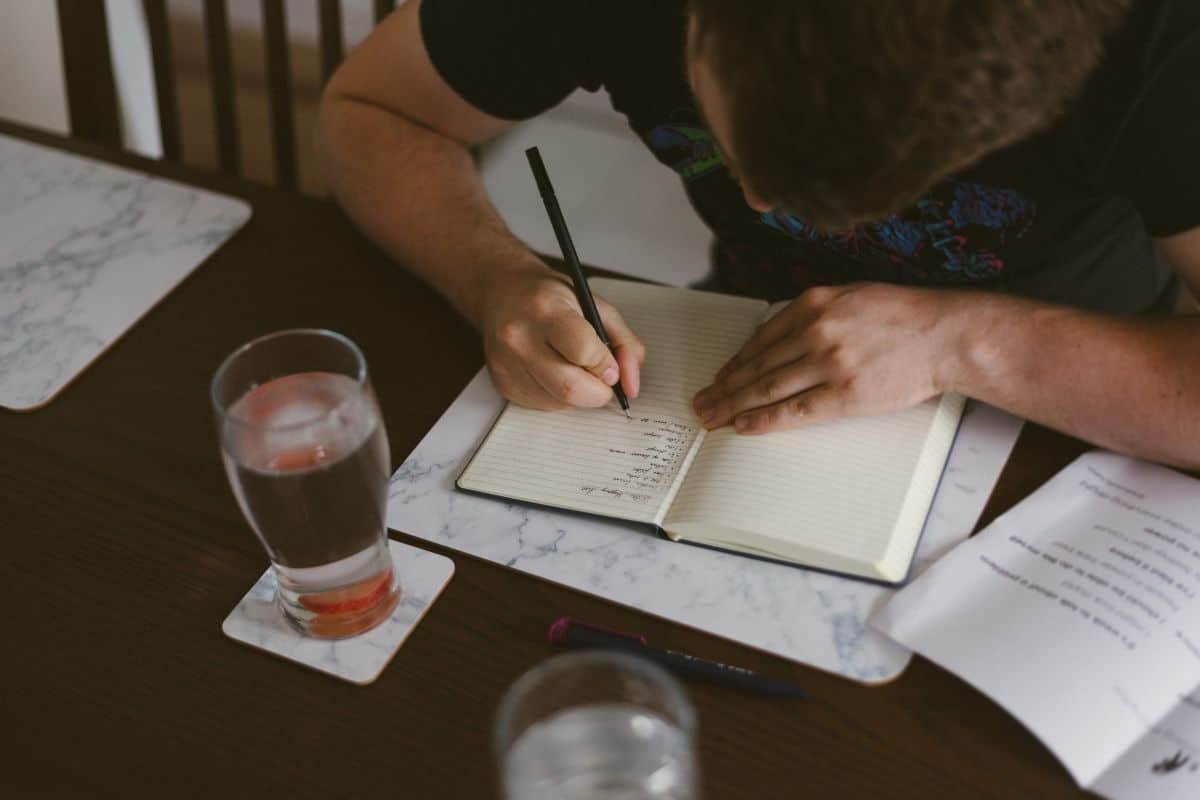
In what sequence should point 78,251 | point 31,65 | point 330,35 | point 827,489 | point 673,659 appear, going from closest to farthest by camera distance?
point 673,659 < point 827,489 < point 78,251 < point 330,35 < point 31,65

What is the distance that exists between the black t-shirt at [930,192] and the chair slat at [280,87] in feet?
1.02

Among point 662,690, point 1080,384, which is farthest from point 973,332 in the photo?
point 662,690

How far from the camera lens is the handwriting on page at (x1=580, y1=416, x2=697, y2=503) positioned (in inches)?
35.1

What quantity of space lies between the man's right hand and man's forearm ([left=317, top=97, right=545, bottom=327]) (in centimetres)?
5

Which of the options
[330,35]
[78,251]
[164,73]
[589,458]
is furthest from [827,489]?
[164,73]

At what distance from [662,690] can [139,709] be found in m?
0.37

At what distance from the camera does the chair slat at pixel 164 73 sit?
1.45 m

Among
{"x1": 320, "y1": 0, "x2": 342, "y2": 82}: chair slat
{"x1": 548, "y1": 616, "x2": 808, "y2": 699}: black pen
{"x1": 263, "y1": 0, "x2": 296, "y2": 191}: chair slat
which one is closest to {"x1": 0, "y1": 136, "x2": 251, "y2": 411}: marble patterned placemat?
{"x1": 263, "y1": 0, "x2": 296, "y2": 191}: chair slat

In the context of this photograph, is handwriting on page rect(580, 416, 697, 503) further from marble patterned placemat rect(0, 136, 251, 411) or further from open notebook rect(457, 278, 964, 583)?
marble patterned placemat rect(0, 136, 251, 411)

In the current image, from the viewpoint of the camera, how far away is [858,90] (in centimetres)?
67

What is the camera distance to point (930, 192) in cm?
102

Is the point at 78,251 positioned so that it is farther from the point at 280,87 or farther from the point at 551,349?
the point at 551,349

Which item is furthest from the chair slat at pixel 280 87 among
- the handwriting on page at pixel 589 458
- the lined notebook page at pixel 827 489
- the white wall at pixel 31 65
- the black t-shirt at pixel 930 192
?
the lined notebook page at pixel 827 489

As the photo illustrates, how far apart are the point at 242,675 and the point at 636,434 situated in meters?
0.35
